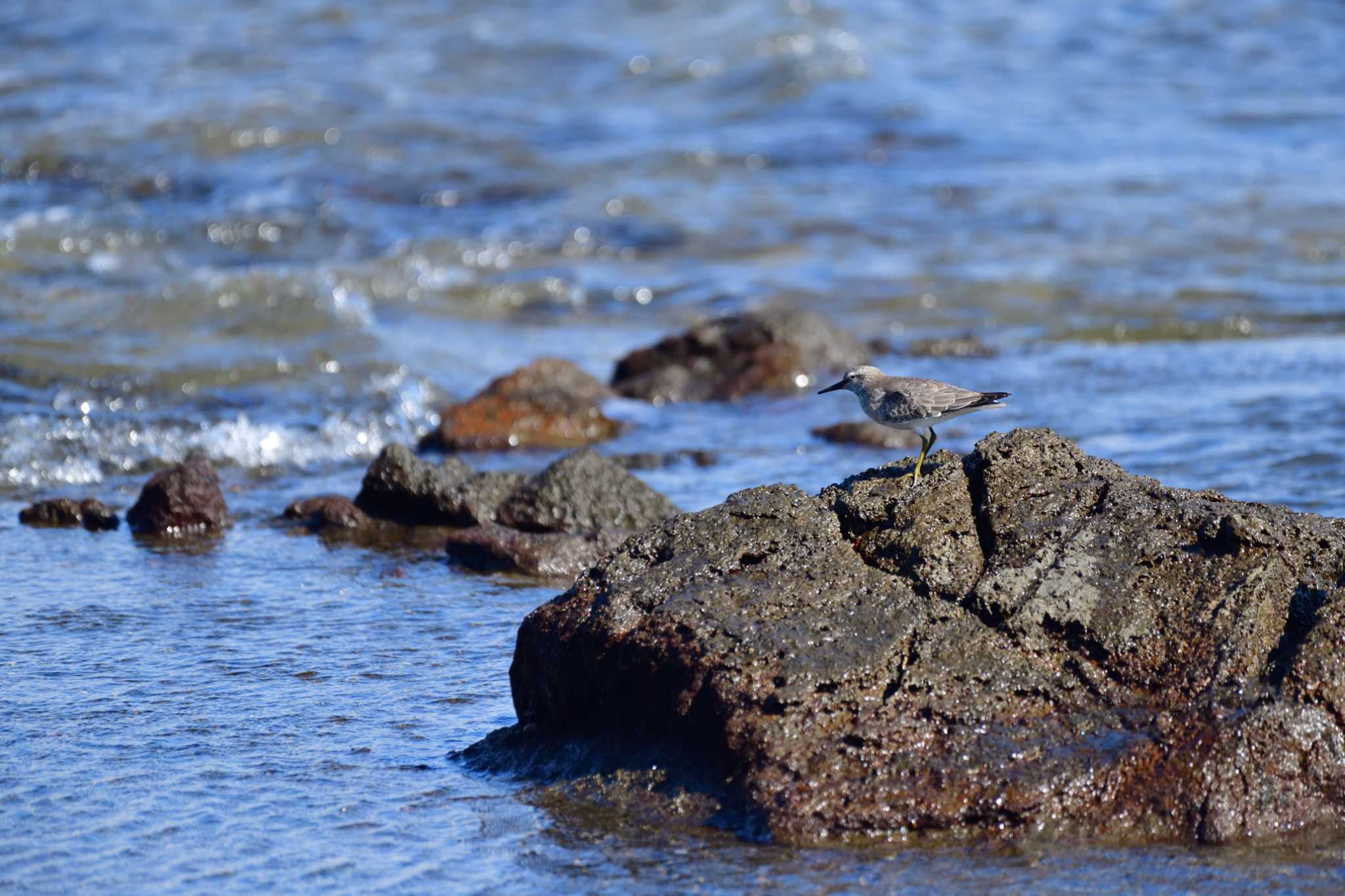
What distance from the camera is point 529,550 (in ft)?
23.8

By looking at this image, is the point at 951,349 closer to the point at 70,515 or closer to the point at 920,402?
the point at 70,515

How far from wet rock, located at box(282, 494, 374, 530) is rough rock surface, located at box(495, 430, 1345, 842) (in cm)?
342

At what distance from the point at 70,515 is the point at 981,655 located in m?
5.27

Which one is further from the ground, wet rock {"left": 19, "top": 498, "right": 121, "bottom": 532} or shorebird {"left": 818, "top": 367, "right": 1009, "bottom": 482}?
shorebird {"left": 818, "top": 367, "right": 1009, "bottom": 482}

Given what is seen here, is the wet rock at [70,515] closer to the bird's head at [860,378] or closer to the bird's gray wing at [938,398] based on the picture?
the bird's head at [860,378]

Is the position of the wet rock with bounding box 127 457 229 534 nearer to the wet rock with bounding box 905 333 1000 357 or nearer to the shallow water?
the shallow water

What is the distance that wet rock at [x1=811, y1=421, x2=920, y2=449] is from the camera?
9.98 metres

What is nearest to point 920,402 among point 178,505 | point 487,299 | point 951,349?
point 178,505

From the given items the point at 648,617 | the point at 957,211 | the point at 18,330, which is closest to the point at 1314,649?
the point at 648,617

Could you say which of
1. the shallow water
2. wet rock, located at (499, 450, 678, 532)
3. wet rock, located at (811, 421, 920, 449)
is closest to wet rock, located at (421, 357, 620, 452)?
the shallow water

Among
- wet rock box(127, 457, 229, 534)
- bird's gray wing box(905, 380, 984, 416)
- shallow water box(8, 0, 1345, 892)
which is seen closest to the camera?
shallow water box(8, 0, 1345, 892)

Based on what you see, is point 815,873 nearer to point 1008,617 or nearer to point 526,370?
point 1008,617

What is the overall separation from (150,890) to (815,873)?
1680 millimetres

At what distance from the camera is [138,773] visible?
4699 mm
